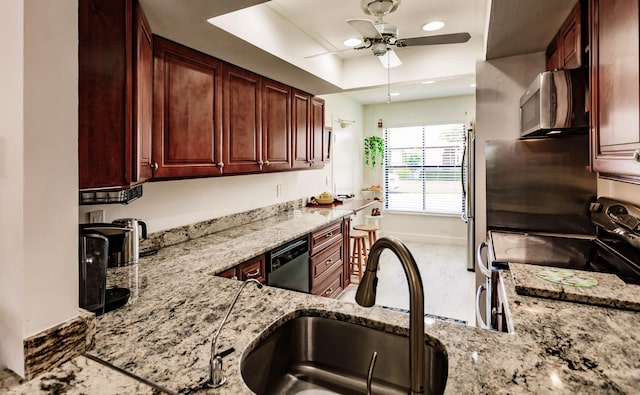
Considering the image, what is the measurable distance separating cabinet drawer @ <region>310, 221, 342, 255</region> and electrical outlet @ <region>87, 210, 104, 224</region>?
1.56 metres

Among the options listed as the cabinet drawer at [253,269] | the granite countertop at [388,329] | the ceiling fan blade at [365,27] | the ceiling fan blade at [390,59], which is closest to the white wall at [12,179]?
the granite countertop at [388,329]

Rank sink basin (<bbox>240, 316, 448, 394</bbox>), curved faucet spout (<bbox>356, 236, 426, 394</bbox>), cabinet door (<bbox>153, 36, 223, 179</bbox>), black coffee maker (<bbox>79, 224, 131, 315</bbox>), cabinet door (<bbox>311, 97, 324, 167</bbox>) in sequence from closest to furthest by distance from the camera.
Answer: curved faucet spout (<bbox>356, 236, 426, 394</bbox>) < sink basin (<bbox>240, 316, 448, 394</bbox>) < black coffee maker (<bbox>79, 224, 131, 315</bbox>) < cabinet door (<bbox>153, 36, 223, 179</bbox>) < cabinet door (<bbox>311, 97, 324, 167</bbox>)

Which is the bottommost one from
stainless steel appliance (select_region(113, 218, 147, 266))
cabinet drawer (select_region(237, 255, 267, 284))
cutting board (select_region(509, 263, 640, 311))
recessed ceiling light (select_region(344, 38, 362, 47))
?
cabinet drawer (select_region(237, 255, 267, 284))

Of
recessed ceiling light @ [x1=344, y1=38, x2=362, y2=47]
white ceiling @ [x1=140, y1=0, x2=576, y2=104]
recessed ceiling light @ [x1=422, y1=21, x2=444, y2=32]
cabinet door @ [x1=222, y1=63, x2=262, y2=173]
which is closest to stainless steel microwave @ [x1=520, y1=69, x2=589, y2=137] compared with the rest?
white ceiling @ [x1=140, y1=0, x2=576, y2=104]

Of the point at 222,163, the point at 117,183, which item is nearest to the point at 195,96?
the point at 222,163

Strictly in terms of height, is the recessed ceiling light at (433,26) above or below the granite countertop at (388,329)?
above

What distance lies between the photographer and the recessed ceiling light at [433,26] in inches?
119

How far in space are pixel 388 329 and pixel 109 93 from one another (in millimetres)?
1376

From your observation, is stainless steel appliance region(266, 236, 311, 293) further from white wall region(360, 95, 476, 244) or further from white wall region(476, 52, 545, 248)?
white wall region(360, 95, 476, 244)

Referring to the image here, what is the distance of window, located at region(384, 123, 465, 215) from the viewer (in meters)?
6.07

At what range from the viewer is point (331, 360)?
48.6 inches

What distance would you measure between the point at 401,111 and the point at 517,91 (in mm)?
3626

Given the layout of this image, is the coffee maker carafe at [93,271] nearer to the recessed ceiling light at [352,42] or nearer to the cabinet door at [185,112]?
the cabinet door at [185,112]

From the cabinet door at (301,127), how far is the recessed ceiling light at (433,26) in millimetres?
1274
